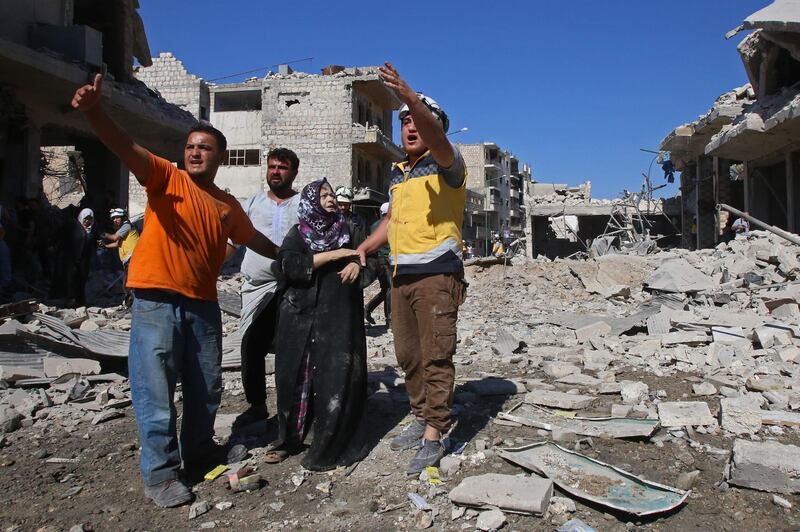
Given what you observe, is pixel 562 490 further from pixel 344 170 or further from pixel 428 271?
pixel 344 170

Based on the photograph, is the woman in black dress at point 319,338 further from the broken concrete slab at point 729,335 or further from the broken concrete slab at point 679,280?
the broken concrete slab at point 679,280

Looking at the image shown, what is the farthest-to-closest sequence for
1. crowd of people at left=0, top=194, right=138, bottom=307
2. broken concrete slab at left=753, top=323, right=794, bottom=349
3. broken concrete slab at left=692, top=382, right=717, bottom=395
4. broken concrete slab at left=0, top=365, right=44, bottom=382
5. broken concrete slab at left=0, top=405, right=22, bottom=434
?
crowd of people at left=0, top=194, right=138, bottom=307 → broken concrete slab at left=753, top=323, right=794, bottom=349 → broken concrete slab at left=0, top=365, right=44, bottom=382 → broken concrete slab at left=692, top=382, right=717, bottom=395 → broken concrete slab at left=0, top=405, right=22, bottom=434

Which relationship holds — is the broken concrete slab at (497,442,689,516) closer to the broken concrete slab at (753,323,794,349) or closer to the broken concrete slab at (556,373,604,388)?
the broken concrete slab at (556,373,604,388)

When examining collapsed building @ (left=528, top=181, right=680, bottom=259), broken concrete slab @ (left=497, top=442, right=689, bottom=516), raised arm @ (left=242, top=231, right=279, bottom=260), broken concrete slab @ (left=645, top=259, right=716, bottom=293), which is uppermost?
collapsed building @ (left=528, top=181, right=680, bottom=259)

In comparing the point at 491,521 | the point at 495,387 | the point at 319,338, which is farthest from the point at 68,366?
the point at 491,521

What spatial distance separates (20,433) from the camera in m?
3.61

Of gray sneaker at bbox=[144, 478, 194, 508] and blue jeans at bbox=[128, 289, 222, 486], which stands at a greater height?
blue jeans at bbox=[128, 289, 222, 486]

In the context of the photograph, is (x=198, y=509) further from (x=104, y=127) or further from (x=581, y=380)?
(x=581, y=380)

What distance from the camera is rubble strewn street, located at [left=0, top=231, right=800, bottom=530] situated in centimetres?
240

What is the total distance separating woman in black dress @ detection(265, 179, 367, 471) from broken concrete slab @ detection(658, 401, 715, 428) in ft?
5.72

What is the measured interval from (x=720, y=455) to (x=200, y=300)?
2678 millimetres

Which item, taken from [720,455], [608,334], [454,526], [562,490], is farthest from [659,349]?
[454,526]

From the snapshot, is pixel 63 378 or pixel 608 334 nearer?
pixel 63 378

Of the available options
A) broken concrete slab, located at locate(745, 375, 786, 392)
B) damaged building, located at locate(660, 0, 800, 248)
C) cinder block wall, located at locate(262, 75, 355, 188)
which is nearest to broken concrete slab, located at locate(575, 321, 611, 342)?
broken concrete slab, located at locate(745, 375, 786, 392)
